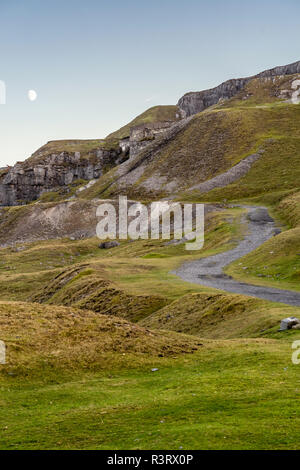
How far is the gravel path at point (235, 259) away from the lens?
44812mm

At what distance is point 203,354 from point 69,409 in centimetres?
1081

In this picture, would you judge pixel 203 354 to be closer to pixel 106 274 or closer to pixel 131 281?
pixel 131 281

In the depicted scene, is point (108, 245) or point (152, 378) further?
point (108, 245)

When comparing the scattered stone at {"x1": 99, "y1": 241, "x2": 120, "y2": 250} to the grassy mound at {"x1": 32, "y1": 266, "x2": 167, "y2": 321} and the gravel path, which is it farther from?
the grassy mound at {"x1": 32, "y1": 266, "x2": 167, "y2": 321}

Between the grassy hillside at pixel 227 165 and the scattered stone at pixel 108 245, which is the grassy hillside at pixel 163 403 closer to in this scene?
the scattered stone at pixel 108 245

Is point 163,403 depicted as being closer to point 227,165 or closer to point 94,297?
point 94,297

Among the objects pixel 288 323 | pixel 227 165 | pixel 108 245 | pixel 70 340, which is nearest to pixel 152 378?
pixel 70 340

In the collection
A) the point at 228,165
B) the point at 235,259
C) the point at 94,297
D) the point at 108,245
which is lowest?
the point at 108,245

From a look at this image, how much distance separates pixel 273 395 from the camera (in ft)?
62.2

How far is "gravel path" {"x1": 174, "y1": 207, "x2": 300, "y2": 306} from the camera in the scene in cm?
4481

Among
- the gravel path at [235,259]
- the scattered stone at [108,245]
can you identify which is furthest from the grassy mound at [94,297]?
the scattered stone at [108,245]

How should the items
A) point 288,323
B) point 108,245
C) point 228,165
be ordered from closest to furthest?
1. point 288,323
2. point 108,245
3. point 228,165

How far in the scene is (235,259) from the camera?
224ft
